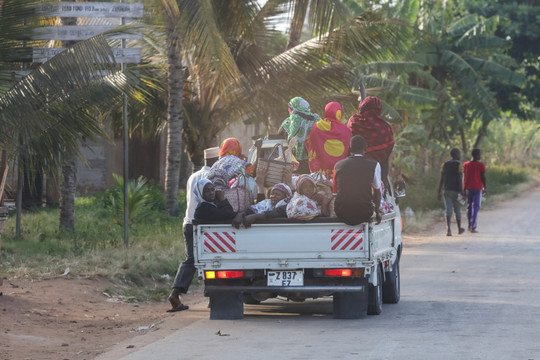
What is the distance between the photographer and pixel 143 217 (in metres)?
21.0

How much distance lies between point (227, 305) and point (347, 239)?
4.99ft

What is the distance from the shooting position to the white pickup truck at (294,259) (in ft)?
32.6

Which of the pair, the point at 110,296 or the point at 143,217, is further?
the point at 143,217

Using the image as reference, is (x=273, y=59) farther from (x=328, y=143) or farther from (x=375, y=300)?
(x=375, y=300)

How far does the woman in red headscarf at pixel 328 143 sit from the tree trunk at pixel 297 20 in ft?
29.3

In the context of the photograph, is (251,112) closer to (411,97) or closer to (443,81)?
(411,97)

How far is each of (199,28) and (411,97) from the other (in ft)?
39.7

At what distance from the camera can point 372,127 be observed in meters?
11.5

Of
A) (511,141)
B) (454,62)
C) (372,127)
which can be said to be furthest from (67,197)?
(511,141)

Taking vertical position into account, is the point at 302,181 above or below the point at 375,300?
above

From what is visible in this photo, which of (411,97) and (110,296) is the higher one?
(411,97)

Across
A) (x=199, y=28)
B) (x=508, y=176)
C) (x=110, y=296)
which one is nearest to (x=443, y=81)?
(x=508, y=176)

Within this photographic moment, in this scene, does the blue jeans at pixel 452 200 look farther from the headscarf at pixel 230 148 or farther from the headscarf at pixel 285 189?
the headscarf at pixel 285 189

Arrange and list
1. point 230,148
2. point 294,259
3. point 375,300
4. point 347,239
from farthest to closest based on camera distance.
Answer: point 230,148
point 375,300
point 294,259
point 347,239
